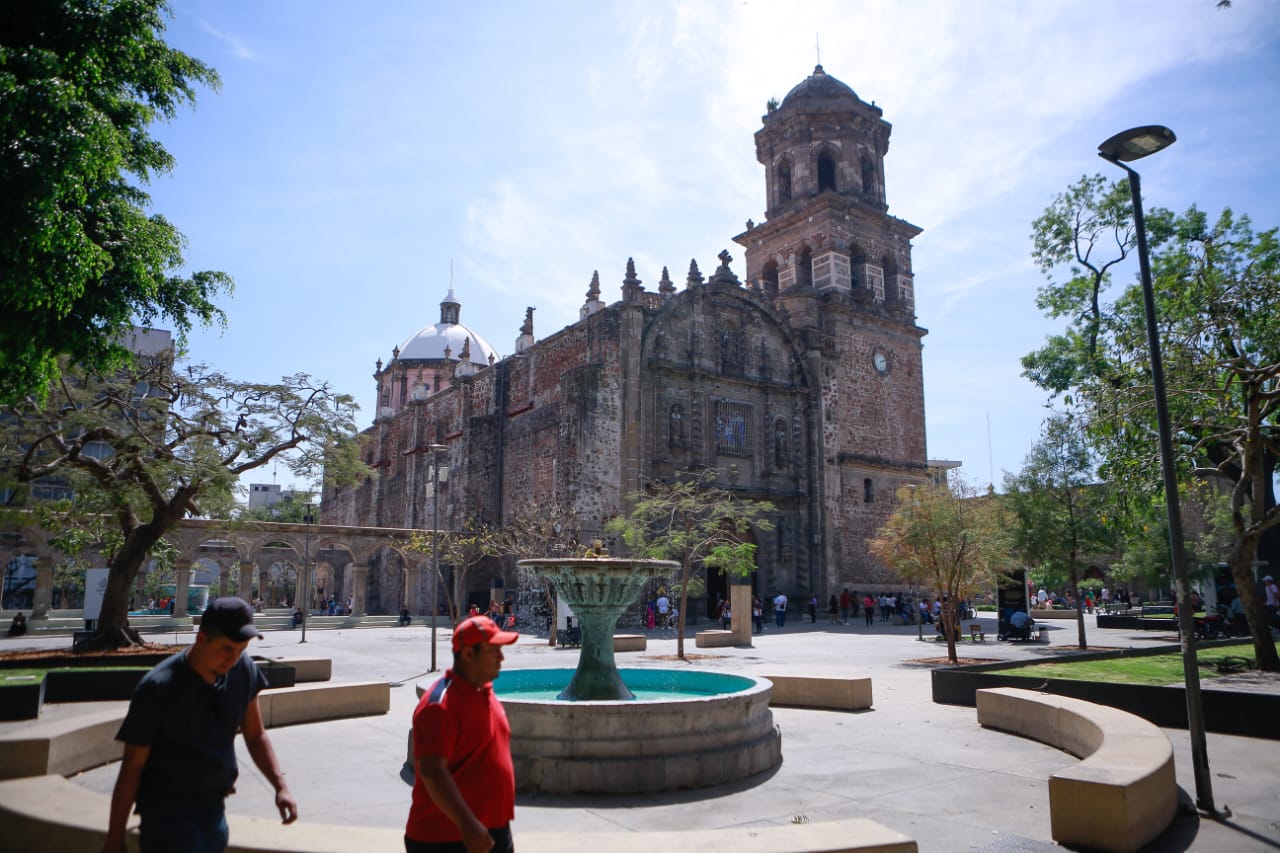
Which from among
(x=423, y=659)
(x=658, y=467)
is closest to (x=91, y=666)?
(x=423, y=659)

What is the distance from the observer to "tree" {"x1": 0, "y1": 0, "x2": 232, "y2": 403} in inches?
286

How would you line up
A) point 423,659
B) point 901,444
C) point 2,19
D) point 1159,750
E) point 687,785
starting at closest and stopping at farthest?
point 1159,750 < point 687,785 < point 2,19 < point 423,659 < point 901,444

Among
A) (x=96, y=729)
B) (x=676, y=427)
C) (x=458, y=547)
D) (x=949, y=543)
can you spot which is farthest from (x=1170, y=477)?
(x=676, y=427)

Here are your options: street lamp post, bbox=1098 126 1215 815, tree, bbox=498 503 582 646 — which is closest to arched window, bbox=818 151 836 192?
tree, bbox=498 503 582 646

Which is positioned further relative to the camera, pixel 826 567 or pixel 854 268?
pixel 854 268

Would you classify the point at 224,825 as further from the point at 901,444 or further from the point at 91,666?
the point at 901,444

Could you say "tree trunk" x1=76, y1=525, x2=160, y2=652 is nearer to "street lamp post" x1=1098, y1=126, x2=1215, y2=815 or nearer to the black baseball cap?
the black baseball cap

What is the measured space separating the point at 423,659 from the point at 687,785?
12.7 meters

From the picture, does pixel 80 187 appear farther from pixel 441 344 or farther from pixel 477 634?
pixel 441 344

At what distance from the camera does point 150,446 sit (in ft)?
49.4

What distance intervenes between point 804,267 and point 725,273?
19.9 ft

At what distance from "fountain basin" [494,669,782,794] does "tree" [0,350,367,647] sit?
36.7 ft

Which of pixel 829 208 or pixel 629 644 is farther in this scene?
pixel 829 208

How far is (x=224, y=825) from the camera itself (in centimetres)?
318
